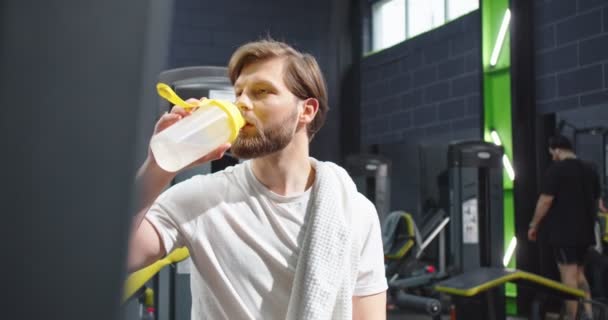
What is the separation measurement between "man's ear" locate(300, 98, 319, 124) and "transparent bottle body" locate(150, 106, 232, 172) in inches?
14.3

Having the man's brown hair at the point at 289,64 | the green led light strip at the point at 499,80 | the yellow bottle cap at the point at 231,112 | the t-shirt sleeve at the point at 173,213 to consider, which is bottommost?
the t-shirt sleeve at the point at 173,213

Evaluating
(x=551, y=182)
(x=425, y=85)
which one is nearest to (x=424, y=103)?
(x=425, y=85)

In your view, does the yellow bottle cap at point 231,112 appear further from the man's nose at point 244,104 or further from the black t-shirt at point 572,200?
the black t-shirt at point 572,200

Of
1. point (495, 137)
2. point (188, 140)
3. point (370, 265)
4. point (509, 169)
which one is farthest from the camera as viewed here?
point (495, 137)

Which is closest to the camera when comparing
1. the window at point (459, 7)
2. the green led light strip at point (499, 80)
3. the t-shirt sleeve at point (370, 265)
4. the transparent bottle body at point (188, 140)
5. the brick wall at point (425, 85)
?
the transparent bottle body at point (188, 140)

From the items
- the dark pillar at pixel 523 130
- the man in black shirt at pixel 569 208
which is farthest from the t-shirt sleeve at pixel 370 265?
the dark pillar at pixel 523 130

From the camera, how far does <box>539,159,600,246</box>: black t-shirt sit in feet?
15.4

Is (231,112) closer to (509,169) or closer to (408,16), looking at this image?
(509,169)

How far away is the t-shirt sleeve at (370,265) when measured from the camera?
1.45 meters

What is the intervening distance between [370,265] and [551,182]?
367cm

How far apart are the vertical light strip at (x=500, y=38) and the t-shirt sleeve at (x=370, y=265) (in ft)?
17.4

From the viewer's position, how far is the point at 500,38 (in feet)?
21.2

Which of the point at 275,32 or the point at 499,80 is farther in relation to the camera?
the point at 275,32

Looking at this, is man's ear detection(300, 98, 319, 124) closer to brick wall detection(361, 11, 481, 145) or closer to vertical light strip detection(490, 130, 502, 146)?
vertical light strip detection(490, 130, 502, 146)
